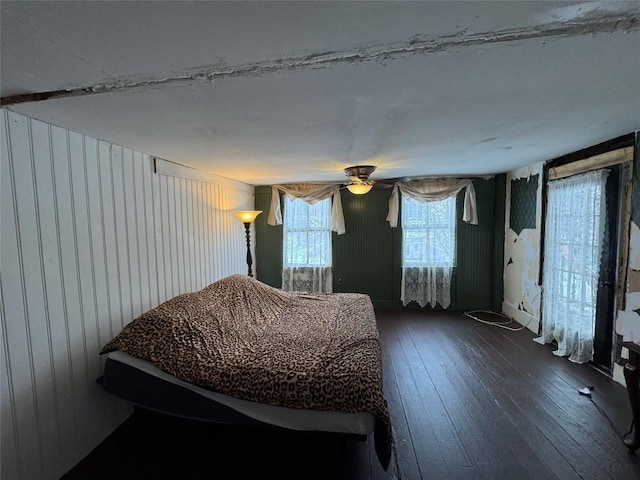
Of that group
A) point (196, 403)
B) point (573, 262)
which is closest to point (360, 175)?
point (573, 262)

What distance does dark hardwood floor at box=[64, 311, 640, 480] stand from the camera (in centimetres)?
171

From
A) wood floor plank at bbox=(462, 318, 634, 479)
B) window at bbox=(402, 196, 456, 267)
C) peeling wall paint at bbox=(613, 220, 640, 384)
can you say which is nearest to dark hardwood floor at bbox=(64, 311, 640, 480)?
wood floor plank at bbox=(462, 318, 634, 479)

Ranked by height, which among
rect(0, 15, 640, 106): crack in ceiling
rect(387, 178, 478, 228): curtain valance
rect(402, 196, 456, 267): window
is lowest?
rect(402, 196, 456, 267): window

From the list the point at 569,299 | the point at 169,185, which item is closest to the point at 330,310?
the point at 169,185

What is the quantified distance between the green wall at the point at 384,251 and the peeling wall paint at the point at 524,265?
Answer: 145 mm

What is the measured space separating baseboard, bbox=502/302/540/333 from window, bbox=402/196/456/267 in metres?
0.98

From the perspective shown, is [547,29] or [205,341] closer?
[547,29]

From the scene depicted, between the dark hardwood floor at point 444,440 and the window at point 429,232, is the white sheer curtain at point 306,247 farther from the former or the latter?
the dark hardwood floor at point 444,440

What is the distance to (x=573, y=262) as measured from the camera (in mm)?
2988

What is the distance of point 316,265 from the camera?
4883mm

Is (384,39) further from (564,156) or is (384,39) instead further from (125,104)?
(564,156)

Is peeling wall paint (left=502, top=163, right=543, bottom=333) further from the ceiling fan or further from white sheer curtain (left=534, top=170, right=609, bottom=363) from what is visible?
the ceiling fan

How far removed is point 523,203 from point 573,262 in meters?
1.19

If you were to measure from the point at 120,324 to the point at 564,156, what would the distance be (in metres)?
4.52
